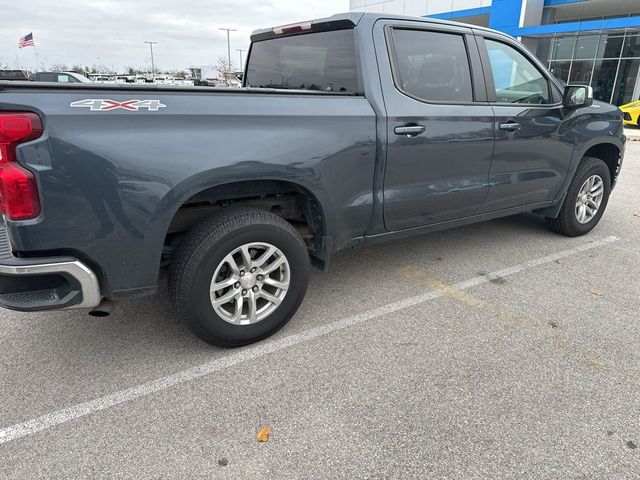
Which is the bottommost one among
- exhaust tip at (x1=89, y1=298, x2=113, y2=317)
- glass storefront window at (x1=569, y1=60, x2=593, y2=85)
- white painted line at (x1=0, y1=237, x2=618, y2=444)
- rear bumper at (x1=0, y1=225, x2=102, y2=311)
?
white painted line at (x1=0, y1=237, x2=618, y2=444)

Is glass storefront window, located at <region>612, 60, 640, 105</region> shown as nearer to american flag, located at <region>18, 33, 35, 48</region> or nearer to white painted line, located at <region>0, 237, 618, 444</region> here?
white painted line, located at <region>0, 237, 618, 444</region>

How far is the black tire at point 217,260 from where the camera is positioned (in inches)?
101

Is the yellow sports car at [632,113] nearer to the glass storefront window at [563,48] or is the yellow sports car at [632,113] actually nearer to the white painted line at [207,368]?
the glass storefront window at [563,48]

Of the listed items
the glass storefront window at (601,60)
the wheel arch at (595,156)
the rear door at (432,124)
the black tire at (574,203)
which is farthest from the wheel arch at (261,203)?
the glass storefront window at (601,60)

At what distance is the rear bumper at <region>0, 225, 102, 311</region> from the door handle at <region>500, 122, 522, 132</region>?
10.2ft

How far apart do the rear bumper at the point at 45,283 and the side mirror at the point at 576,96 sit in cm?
400

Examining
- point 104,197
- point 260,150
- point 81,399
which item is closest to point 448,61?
point 260,150

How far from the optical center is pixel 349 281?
3877mm

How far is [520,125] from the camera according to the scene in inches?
154

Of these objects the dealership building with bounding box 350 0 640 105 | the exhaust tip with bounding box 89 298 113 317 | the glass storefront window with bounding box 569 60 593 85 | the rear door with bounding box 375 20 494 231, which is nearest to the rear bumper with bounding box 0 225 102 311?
the exhaust tip with bounding box 89 298 113 317

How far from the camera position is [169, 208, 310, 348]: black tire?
2.56 m

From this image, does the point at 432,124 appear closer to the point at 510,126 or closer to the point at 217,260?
the point at 510,126

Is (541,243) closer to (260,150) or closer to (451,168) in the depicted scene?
(451,168)

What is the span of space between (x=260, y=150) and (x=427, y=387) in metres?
1.55
